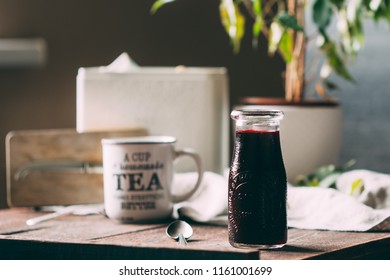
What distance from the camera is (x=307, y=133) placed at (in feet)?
5.18

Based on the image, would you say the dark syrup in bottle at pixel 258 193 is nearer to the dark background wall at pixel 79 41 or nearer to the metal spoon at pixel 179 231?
the metal spoon at pixel 179 231

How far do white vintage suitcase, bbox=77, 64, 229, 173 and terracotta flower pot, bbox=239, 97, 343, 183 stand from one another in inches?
5.9

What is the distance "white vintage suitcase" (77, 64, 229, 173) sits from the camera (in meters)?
1.53

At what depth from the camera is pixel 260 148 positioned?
982 mm

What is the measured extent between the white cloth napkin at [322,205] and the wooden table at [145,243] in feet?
0.09

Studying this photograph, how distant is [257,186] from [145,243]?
0.59ft

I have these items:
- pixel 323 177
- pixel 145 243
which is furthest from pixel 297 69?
pixel 145 243

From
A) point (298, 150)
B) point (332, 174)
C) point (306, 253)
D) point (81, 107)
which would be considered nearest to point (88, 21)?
point (81, 107)

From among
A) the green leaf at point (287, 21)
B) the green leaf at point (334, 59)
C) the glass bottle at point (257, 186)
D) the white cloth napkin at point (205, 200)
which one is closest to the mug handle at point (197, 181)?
the white cloth napkin at point (205, 200)

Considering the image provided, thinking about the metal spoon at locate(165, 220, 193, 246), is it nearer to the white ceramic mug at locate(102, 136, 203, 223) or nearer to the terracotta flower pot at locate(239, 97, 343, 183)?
the white ceramic mug at locate(102, 136, 203, 223)

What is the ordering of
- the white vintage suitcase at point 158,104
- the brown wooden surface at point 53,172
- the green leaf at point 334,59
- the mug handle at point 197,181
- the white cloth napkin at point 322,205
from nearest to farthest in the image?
the white cloth napkin at point 322,205
the mug handle at point 197,181
the brown wooden surface at point 53,172
the white vintage suitcase at point 158,104
the green leaf at point 334,59

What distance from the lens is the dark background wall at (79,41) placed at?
2072 millimetres

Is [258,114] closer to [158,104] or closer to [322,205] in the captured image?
[322,205]

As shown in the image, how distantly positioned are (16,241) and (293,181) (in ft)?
2.43
